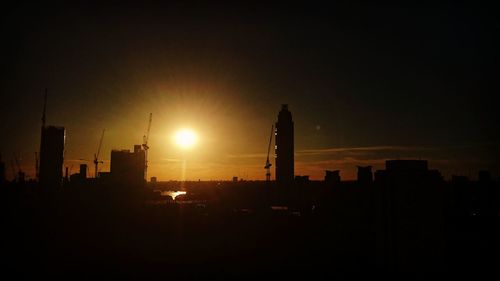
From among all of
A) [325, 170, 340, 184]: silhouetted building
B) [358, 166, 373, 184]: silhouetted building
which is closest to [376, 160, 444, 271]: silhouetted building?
[358, 166, 373, 184]: silhouetted building

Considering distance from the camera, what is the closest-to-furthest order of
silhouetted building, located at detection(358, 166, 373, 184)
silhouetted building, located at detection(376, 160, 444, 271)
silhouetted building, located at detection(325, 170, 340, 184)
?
1. silhouetted building, located at detection(376, 160, 444, 271)
2. silhouetted building, located at detection(358, 166, 373, 184)
3. silhouetted building, located at detection(325, 170, 340, 184)

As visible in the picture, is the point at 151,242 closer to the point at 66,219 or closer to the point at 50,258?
the point at 50,258

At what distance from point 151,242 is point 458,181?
418 feet

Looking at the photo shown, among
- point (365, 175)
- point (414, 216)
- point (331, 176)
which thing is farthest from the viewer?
point (331, 176)

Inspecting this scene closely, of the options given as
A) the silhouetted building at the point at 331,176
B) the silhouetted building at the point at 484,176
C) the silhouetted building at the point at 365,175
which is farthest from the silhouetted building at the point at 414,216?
the silhouetted building at the point at 484,176

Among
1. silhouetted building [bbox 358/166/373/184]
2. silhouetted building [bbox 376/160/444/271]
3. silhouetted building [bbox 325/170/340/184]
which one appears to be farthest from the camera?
silhouetted building [bbox 325/170/340/184]

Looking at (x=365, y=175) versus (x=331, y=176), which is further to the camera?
(x=331, y=176)

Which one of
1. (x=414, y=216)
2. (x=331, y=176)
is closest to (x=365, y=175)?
(x=331, y=176)

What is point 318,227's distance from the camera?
229ft

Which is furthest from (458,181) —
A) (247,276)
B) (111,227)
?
(247,276)

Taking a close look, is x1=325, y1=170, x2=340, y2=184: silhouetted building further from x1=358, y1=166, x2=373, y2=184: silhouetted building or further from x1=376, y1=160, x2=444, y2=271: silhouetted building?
x1=376, y1=160, x2=444, y2=271: silhouetted building

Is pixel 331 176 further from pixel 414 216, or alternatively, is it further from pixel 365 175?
pixel 414 216

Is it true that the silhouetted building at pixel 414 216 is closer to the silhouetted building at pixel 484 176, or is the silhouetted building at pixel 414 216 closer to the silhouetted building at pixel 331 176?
the silhouetted building at pixel 331 176

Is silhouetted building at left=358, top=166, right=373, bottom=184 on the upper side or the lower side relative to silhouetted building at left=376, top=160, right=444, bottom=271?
upper
